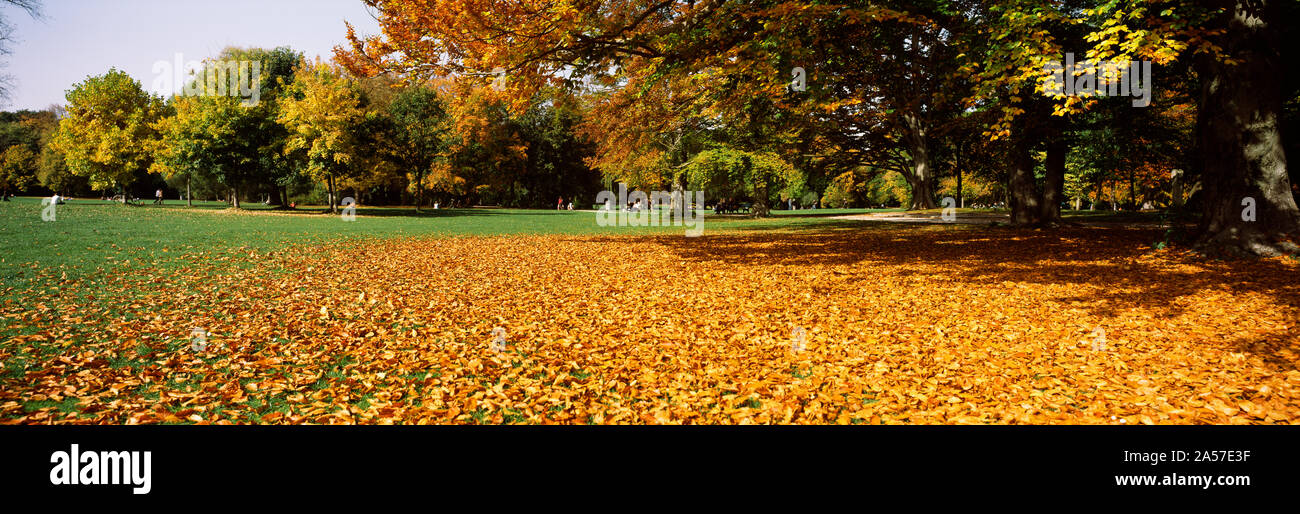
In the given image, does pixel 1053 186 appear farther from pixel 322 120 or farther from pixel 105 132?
pixel 105 132

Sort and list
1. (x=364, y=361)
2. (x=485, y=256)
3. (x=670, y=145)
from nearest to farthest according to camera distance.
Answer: (x=364, y=361)
(x=485, y=256)
(x=670, y=145)

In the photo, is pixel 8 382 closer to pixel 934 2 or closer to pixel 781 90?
pixel 781 90

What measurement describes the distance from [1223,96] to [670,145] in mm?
26704

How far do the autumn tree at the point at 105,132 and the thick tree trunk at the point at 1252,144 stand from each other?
→ 53.5m

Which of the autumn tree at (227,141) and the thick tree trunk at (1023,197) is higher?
the autumn tree at (227,141)

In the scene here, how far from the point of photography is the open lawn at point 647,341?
4449mm

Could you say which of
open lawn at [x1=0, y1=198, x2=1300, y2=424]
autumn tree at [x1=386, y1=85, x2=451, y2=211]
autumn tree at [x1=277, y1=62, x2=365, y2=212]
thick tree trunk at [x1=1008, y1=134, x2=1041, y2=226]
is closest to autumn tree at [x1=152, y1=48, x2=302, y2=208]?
autumn tree at [x1=277, y1=62, x2=365, y2=212]

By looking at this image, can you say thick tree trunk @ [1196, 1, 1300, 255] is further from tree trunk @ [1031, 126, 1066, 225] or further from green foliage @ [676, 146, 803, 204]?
green foliage @ [676, 146, 803, 204]

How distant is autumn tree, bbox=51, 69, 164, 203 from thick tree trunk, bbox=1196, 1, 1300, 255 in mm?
53450

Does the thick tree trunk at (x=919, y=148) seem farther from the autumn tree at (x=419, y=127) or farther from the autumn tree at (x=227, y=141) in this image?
the autumn tree at (x=227, y=141)

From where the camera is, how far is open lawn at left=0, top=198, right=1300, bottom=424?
14.6ft

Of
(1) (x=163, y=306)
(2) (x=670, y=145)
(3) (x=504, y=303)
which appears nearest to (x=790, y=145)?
(2) (x=670, y=145)

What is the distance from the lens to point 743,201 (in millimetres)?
52031

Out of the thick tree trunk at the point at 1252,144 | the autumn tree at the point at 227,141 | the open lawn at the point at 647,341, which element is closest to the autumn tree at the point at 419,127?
the autumn tree at the point at 227,141
